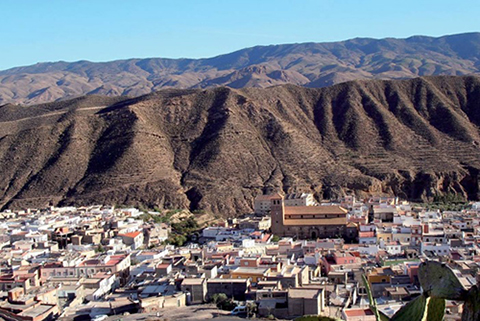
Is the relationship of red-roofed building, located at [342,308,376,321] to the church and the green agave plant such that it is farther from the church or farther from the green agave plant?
the church

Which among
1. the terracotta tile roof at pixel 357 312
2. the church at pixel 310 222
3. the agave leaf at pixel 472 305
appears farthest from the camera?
the church at pixel 310 222

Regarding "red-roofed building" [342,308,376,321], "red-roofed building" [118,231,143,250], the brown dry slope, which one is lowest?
"red-roofed building" [118,231,143,250]

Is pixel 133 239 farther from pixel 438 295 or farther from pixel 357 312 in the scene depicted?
pixel 438 295

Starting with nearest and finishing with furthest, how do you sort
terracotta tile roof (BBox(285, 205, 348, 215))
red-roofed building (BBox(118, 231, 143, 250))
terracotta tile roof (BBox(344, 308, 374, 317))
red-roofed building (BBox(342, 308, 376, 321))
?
red-roofed building (BBox(342, 308, 376, 321)) < terracotta tile roof (BBox(344, 308, 374, 317)) < red-roofed building (BBox(118, 231, 143, 250)) < terracotta tile roof (BBox(285, 205, 348, 215))

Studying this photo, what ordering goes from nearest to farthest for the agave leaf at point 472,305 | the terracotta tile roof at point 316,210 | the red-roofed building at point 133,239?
the agave leaf at point 472,305 → the red-roofed building at point 133,239 → the terracotta tile roof at point 316,210

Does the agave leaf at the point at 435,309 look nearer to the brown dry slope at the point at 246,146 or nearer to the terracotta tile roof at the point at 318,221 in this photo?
the terracotta tile roof at the point at 318,221

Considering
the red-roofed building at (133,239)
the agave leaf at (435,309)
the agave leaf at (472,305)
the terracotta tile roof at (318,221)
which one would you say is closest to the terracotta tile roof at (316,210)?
the terracotta tile roof at (318,221)

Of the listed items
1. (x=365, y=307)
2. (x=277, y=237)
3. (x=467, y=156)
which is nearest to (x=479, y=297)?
(x=365, y=307)

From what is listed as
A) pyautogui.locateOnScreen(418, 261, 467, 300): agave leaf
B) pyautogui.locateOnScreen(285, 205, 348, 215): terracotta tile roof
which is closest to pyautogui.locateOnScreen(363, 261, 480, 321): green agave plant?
pyautogui.locateOnScreen(418, 261, 467, 300): agave leaf
